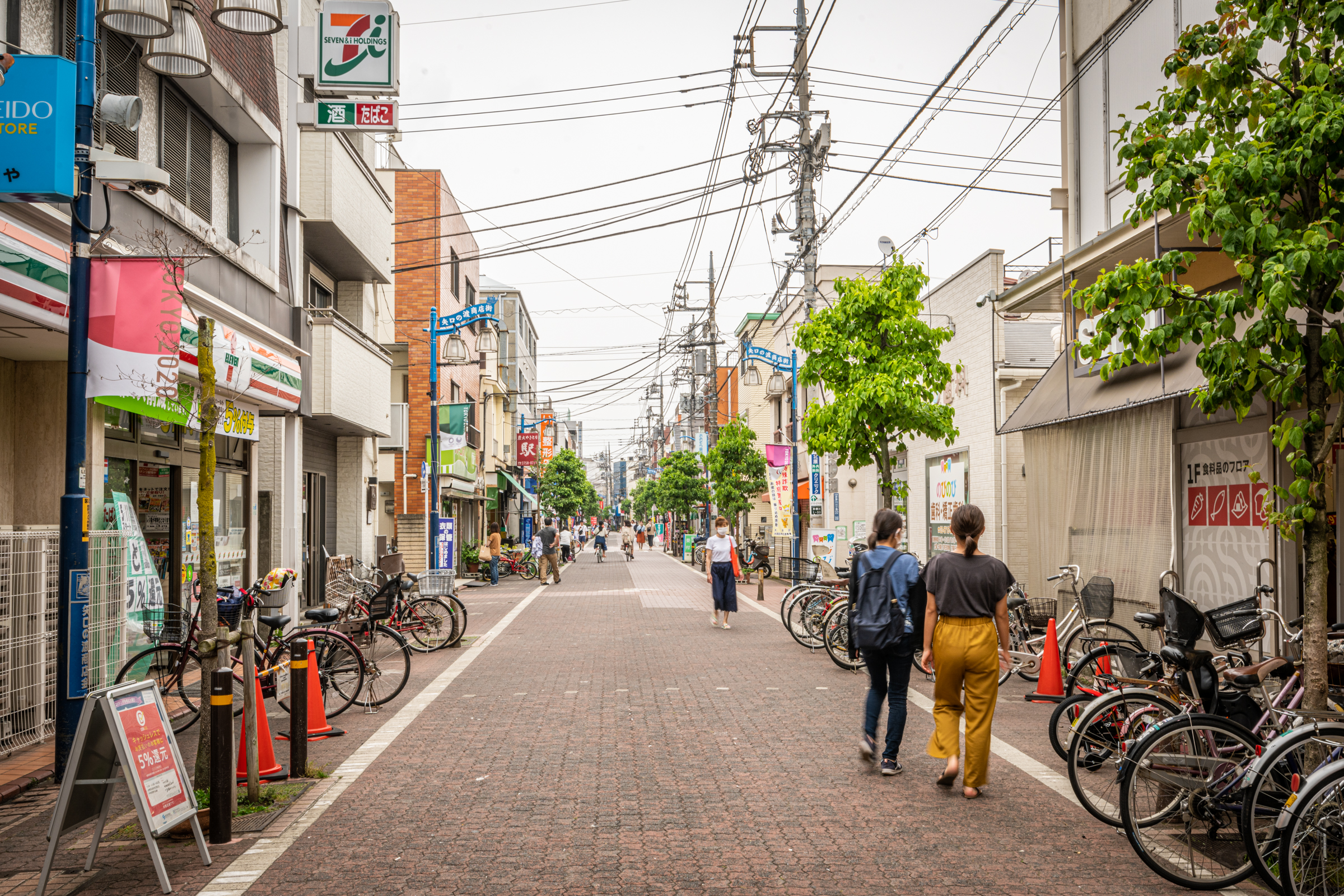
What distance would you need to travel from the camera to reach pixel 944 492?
22.0m

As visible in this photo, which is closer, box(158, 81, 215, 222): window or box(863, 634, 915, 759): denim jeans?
box(863, 634, 915, 759): denim jeans

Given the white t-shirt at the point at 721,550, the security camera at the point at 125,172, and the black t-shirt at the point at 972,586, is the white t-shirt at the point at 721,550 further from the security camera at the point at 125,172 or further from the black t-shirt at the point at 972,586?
the security camera at the point at 125,172

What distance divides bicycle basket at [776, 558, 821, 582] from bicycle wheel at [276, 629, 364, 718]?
35.1 ft

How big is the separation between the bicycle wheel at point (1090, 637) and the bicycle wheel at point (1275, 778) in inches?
162

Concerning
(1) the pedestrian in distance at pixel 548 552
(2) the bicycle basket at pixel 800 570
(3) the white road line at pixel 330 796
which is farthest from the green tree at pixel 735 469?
(3) the white road line at pixel 330 796

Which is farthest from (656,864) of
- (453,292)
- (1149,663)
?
(453,292)

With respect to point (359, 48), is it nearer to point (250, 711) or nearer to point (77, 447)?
point (77, 447)

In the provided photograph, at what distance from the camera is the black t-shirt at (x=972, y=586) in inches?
261

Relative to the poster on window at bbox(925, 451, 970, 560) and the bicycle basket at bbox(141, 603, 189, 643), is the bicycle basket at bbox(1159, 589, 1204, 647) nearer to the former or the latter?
the bicycle basket at bbox(141, 603, 189, 643)

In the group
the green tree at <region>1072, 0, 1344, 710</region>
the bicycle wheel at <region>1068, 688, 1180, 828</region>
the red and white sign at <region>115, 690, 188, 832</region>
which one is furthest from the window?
the bicycle wheel at <region>1068, 688, 1180, 828</region>

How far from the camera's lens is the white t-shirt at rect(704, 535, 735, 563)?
17203mm

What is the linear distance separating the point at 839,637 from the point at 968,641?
20.2 ft

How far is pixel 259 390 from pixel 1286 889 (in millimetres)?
12363

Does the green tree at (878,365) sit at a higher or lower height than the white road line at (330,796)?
higher
